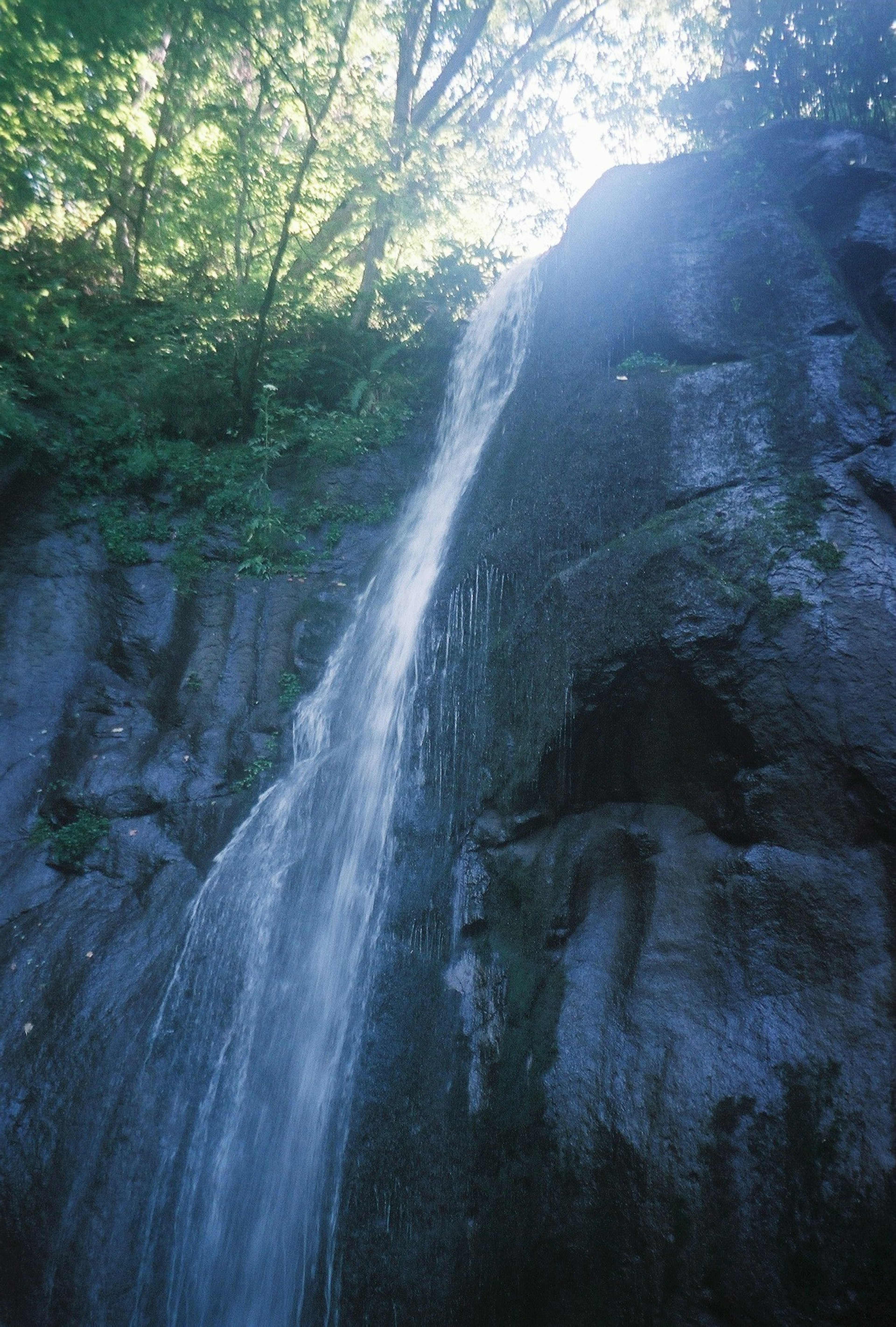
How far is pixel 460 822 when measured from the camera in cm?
532

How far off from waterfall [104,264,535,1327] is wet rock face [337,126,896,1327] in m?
0.38

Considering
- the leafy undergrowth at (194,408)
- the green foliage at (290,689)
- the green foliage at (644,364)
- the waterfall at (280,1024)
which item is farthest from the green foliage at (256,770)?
the green foliage at (644,364)

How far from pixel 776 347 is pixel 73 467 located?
25.9 feet

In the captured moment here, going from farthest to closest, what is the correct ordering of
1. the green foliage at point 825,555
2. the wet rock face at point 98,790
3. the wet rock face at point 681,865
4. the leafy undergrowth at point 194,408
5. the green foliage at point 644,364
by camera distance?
the leafy undergrowth at point 194,408 < the green foliage at point 644,364 < the wet rock face at point 98,790 < the green foliage at point 825,555 < the wet rock face at point 681,865

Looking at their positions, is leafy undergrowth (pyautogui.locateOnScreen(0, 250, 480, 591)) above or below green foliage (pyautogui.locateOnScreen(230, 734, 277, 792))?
above

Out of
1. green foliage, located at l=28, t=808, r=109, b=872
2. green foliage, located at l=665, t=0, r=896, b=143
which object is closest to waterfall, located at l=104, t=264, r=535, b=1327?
green foliage, located at l=28, t=808, r=109, b=872

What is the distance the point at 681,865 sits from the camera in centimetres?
410

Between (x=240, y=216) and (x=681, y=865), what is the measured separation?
973 centimetres

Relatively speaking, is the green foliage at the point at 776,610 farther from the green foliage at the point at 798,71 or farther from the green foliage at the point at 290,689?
the green foliage at the point at 798,71

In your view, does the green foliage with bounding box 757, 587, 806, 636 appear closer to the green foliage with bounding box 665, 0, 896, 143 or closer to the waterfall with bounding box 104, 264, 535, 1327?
the waterfall with bounding box 104, 264, 535, 1327

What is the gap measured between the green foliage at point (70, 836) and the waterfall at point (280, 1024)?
1141 mm

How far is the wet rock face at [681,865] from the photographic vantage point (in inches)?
122

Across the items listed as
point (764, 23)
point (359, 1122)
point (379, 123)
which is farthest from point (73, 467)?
point (764, 23)

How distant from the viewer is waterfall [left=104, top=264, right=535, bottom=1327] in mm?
4301
